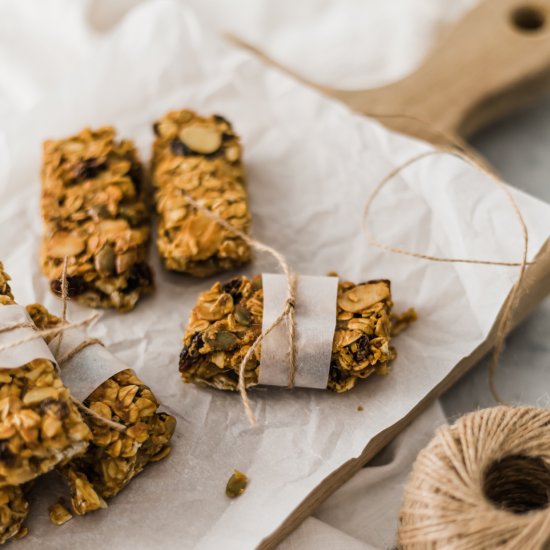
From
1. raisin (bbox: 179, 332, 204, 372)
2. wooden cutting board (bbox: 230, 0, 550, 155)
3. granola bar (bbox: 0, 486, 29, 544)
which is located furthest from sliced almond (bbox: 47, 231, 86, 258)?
wooden cutting board (bbox: 230, 0, 550, 155)

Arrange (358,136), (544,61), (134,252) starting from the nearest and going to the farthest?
1. (134,252)
2. (358,136)
3. (544,61)

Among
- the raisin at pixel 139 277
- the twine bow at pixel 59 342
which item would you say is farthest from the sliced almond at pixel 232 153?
the twine bow at pixel 59 342

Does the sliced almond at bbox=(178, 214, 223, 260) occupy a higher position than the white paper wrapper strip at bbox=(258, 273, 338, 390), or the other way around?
the sliced almond at bbox=(178, 214, 223, 260)

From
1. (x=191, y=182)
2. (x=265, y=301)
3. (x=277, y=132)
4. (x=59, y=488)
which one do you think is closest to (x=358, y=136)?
(x=277, y=132)

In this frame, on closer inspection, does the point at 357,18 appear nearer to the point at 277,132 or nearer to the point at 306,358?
the point at 277,132

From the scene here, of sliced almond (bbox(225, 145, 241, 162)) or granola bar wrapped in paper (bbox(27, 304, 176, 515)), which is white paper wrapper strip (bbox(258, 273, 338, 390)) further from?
sliced almond (bbox(225, 145, 241, 162))
